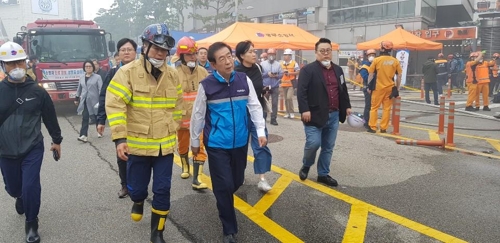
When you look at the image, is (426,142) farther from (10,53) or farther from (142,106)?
(10,53)

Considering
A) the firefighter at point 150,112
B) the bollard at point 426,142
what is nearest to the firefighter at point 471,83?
the bollard at point 426,142

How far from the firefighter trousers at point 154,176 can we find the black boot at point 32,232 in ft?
3.31

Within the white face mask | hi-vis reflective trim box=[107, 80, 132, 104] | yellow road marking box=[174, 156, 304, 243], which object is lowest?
yellow road marking box=[174, 156, 304, 243]

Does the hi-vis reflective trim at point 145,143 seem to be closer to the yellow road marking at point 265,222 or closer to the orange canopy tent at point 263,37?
the yellow road marking at point 265,222

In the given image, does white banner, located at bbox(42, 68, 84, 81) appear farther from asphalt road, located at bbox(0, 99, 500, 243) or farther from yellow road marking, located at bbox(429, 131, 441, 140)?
yellow road marking, located at bbox(429, 131, 441, 140)

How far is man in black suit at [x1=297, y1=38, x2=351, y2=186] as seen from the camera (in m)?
5.32

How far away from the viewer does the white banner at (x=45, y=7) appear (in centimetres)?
8622

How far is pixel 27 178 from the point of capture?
3945 millimetres

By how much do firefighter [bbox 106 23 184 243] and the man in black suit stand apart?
2.10 m

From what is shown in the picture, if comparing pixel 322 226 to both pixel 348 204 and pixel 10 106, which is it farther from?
pixel 10 106

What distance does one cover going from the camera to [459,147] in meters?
8.04

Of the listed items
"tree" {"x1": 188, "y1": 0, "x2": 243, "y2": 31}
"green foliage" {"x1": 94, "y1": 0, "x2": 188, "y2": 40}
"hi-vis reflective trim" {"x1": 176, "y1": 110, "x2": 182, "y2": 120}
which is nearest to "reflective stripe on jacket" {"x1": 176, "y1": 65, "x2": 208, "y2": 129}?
"hi-vis reflective trim" {"x1": 176, "y1": 110, "x2": 182, "y2": 120}

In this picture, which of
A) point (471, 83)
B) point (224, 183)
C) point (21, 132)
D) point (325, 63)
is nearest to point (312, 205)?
point (224, 183)

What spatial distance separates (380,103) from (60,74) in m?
9.17
